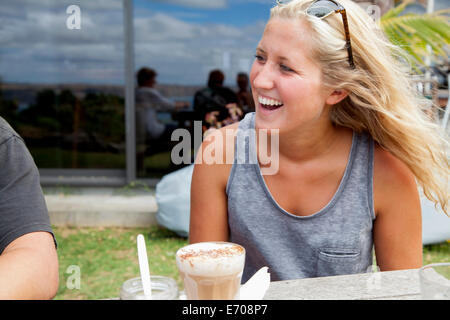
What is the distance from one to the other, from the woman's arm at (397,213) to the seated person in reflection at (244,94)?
3.83 m

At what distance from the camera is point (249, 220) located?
1.71m

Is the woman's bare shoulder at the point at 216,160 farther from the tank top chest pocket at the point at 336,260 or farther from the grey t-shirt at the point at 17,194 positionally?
the grey t-shirt at the point at 17,194

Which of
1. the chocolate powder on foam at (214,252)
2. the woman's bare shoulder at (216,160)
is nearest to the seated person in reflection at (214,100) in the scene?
the woman's bare shoulder at (216,160)

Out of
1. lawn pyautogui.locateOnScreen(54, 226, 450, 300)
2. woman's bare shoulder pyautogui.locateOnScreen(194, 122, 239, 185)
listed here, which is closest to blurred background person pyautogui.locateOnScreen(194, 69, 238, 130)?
lawn pyautogui.locateOnScreen(54, 226, 450, 300)

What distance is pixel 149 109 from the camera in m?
5.60

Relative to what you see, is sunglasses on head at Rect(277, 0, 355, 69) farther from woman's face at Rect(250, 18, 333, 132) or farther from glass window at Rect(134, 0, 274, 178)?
glass window at Rect(134, 0, 274, 178)

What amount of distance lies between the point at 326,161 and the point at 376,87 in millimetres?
332

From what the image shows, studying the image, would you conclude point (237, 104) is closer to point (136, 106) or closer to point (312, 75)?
point (136, 106)

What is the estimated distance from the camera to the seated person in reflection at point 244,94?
5480 millimetres

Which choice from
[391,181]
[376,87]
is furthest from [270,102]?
[391,181]

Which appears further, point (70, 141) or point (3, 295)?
point (70, 141)

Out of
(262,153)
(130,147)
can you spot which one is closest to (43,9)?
(130,147)

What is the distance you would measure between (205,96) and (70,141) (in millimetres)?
1828

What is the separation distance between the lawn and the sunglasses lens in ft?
6.54
